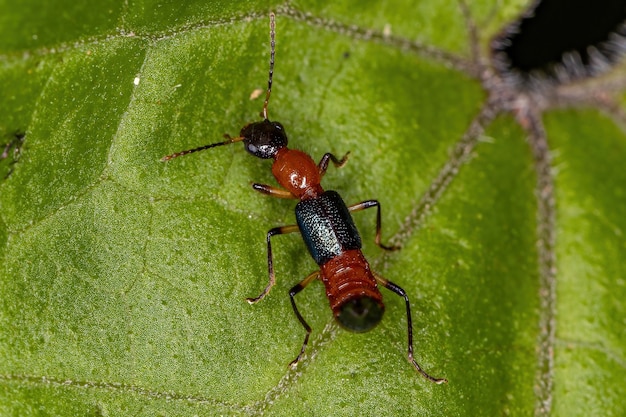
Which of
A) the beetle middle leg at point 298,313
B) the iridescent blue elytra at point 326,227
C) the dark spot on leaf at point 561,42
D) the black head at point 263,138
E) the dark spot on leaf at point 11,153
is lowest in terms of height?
the beetle middle leg at point 298,313

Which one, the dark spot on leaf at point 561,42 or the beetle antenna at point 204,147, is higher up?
the dark spot on leaf at point 561,42

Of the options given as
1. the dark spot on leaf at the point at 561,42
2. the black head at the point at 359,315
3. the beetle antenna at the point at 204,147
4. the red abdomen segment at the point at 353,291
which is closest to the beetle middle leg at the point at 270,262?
the red abdomen segment at the point at 353,291

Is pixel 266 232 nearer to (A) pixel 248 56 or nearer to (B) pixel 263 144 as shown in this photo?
(B) pixel 263 144

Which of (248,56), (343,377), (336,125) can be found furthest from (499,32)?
(343,377)

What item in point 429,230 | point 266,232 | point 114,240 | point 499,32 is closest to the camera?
point 114,240

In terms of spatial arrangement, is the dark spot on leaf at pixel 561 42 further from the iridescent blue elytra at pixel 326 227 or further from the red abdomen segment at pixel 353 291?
the red abdomen segment at pixel 353 291

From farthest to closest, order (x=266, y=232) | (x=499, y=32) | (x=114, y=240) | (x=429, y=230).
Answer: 1. (x=499, y=32)
2. (x=429, y=230)
3. (x=266, y=232)
4. (x=114, y=240)
